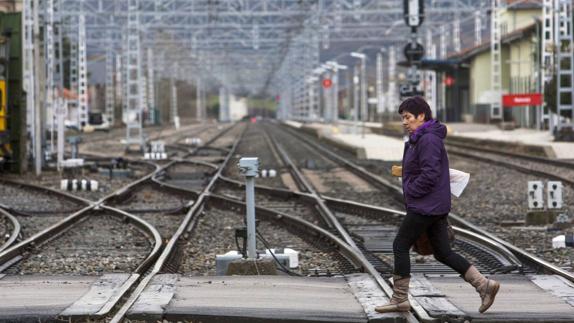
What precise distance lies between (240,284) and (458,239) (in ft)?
15.9

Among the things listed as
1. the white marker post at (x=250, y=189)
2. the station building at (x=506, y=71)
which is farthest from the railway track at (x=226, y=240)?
the station building at (x=506, y=71)

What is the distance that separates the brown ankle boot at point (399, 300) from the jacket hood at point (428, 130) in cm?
99

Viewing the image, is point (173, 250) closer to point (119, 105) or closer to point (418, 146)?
point (418, 146)

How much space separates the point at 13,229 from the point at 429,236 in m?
8.59

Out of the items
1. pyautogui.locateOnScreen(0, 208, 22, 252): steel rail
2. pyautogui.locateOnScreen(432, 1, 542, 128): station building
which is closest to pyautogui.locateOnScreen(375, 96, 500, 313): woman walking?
pyautogui.locateOnScreen(0, 208, 22, 252): steel rail

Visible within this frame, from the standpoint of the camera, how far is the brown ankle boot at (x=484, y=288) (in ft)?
24.4

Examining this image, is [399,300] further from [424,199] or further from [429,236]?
[424,199]

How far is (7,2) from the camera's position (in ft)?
102

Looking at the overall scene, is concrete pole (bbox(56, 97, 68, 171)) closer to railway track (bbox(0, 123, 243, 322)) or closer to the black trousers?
railway track (bbox(0, 123, 243, 322))

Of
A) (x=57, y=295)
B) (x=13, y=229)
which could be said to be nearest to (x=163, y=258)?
(x=57, y=295)

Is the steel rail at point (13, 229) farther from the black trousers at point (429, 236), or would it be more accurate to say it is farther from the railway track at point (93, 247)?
the black trousers at point (429, 236)

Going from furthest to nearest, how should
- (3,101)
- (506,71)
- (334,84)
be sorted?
(506,71)
(334,84)
(3,101)

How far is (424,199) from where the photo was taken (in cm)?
734

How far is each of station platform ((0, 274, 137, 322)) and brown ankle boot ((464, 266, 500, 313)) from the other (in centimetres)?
253
